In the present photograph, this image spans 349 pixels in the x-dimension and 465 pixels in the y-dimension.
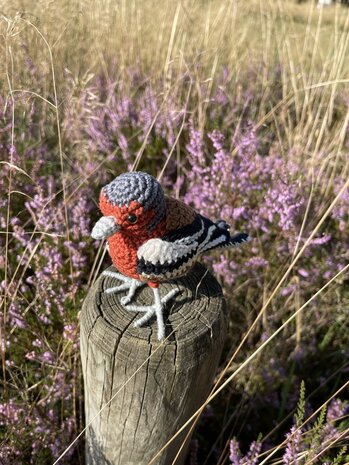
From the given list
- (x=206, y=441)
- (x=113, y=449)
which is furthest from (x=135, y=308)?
(x=206, y=441)

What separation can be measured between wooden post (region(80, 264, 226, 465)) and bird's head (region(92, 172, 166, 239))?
295 millimetres

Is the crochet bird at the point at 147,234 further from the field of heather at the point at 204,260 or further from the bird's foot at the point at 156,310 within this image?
the field of heather at the point at 204,260

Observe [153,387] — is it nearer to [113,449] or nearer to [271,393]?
[113,449]

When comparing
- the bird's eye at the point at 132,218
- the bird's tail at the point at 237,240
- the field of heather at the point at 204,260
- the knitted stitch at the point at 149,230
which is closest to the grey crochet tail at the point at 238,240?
the bird's tail at the point at 237,240

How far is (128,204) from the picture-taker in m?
1.12

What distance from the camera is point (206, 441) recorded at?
1.99 m

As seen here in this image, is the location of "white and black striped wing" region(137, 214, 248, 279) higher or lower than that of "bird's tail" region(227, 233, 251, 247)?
higher

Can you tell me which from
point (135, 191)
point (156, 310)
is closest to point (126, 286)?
point (156, 310)

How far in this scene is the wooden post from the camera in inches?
46.5

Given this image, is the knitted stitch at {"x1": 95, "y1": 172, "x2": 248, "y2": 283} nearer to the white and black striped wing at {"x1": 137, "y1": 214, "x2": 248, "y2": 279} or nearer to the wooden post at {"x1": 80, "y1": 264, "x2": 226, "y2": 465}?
the white and black striped wing at {"x1": 137, "y1": 214, "x2": 248, "y2": 279}

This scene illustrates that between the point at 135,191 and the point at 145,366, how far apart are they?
48cm

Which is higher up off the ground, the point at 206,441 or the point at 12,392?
the point at 12,392

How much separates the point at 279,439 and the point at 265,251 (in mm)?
946

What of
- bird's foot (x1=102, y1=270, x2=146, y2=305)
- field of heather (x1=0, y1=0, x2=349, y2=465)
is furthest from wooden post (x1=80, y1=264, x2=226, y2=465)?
field of heather (x1=0, y1=0, x2=349, y2=465)
